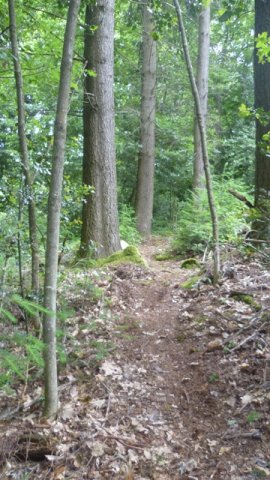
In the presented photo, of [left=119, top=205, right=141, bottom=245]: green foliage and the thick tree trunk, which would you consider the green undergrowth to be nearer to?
the thick tree trunk

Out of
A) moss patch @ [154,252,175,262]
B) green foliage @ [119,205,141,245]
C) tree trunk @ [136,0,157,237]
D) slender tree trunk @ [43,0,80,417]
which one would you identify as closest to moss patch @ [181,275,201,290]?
moss patch @ [154,252,175,262]

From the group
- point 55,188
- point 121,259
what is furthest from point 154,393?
point 121,259

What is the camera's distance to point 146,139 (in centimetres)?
1210

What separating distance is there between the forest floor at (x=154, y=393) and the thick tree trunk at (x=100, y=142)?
166 cm

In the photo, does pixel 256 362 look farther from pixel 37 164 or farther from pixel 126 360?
pixel 37 164

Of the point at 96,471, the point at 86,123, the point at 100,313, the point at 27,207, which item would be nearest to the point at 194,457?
the point at 96,471

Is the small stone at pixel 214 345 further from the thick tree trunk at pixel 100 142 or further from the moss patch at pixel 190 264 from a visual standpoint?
the thick tree trunk at pixel 100 142

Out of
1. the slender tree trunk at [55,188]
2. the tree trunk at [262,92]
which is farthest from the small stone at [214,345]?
the tree trunk at [262,92]

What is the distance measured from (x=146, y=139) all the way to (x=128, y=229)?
3.21 meters

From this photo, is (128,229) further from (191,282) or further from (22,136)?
(22,136)

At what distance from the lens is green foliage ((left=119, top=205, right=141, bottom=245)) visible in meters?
10.3

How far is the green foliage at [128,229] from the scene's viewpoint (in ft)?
33.8

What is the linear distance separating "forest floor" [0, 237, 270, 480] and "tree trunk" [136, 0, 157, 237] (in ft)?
22.3

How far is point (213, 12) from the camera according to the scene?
1381 cm
